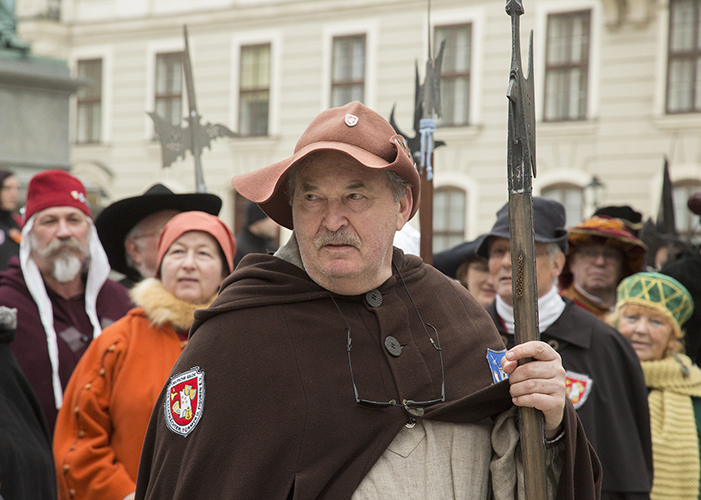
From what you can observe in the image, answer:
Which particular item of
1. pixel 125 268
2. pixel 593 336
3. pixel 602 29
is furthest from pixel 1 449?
pixel 602 29

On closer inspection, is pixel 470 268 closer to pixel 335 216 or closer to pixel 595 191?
pixel 335 216

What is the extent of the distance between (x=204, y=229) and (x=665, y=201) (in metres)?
4.59

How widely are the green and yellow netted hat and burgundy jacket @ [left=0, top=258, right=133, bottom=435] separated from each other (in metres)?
2.48

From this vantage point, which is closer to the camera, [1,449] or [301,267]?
[301,267]

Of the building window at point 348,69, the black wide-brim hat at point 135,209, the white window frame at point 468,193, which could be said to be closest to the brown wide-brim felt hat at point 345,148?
the black wide-brim hat at point 135,209

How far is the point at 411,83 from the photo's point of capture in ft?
58.0

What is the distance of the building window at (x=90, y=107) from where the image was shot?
21.6m

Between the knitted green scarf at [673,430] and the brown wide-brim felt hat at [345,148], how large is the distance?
215 cm

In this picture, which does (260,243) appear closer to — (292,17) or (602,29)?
(602,29)

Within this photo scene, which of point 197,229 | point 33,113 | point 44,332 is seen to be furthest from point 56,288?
point 33,113

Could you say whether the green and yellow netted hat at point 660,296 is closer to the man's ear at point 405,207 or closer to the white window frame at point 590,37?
the man's ear at point 405,207

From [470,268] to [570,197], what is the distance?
1281cm

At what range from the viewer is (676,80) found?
1605 centimetres

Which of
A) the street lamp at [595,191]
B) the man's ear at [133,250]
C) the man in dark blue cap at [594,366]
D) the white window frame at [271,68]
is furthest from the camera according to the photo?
the white window frame at [271,68]
